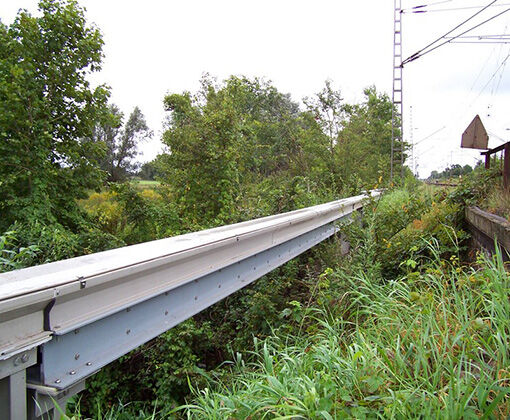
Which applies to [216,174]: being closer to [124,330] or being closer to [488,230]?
[488,230]

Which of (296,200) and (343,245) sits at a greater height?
(296,200)

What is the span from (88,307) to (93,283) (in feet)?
0.32

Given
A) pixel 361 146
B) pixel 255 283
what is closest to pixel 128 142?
pixel 361 146

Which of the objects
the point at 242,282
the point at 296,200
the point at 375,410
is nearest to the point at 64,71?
the point at 296,200

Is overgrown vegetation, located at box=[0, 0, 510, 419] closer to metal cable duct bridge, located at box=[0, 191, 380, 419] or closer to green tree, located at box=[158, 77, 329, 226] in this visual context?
green tree, located at box=[158, 77, 329, 226]

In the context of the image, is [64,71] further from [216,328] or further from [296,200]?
[216,328]

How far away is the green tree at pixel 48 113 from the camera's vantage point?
7844mm

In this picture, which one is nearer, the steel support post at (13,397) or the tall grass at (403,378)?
the steel support post at (13,397)

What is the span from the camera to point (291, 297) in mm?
4262

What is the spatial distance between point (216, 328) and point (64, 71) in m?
7.51

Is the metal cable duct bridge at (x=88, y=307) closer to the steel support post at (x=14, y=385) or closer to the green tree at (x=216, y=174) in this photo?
the steel support post at (x=14, y=385)

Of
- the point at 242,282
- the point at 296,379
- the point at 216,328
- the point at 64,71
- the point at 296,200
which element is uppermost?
the point at 64,71

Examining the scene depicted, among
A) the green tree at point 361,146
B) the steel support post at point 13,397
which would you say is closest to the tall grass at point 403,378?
the steel support post at point 13,397

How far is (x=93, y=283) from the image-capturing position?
4.84 ft
